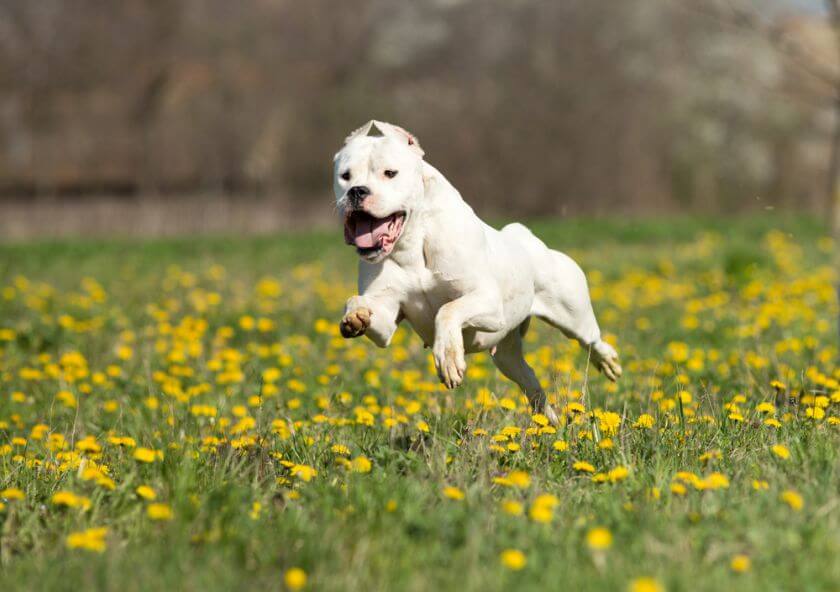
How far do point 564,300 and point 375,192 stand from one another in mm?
1262

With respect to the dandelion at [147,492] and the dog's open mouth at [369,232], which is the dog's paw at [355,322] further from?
the dandelion at [147,492]

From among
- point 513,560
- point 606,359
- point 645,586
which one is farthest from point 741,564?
point 606,359

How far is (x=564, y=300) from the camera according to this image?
422 cm

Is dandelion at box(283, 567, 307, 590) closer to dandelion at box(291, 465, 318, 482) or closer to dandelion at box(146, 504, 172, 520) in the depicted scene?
dandelion at box(146, 504, 172, 520)

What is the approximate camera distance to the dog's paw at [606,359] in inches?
175

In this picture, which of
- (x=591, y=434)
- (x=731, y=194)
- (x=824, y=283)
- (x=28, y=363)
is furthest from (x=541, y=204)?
A: (x=591, y=434)

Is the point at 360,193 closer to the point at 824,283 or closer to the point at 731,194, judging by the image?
the point at 824,283

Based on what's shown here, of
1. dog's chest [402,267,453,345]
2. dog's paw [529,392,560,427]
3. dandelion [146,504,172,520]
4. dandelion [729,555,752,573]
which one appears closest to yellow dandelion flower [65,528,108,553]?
dandelion [146,504,172,520]

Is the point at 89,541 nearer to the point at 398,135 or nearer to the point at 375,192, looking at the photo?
the point at 375,192

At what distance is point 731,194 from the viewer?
109ft

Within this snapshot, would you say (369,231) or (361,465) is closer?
(361,465)

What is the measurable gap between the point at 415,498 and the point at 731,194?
32.5 metres

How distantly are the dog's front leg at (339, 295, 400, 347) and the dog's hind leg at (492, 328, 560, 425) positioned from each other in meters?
0.80

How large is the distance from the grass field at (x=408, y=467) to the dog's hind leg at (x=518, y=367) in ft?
0.51
